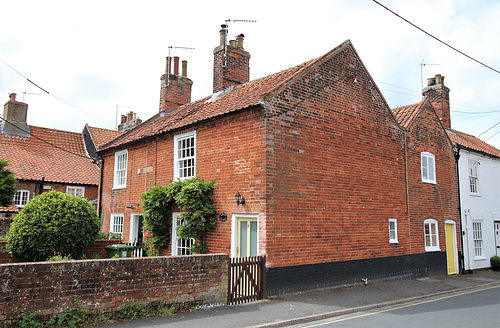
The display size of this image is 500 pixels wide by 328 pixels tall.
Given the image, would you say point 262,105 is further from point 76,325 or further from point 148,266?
point 76,325

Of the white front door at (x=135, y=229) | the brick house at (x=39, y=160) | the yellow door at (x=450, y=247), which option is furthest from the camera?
the brick house at (x=39, y=160)

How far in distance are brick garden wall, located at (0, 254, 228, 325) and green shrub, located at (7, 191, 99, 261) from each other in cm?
493

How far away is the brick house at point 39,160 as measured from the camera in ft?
81.5

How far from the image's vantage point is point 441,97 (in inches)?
809

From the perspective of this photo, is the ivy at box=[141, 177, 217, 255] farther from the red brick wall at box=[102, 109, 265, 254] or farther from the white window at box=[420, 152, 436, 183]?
the white window at box=[420, 152, 436, 183]

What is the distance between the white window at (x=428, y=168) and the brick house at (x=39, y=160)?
1977cm

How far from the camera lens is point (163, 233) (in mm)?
13680

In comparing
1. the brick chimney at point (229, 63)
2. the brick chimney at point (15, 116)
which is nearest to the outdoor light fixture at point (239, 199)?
the brick chimney at point (229, 63)

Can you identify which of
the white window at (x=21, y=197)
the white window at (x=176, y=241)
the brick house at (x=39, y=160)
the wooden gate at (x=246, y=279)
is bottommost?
the wooden gate at (x=246, y=279)

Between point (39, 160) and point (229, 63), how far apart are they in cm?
1818

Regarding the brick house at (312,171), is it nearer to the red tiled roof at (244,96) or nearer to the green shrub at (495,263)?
the red tiled roof at (244,96)

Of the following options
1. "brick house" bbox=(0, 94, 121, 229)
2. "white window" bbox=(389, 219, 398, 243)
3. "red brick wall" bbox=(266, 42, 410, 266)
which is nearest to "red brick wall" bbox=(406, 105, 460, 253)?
"red brick wall" bbox=(266, 42, 410, 266)

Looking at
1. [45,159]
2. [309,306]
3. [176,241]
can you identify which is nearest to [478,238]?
[309,306]

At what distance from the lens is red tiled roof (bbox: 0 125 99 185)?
2542 centimetres
